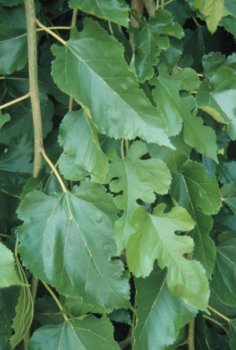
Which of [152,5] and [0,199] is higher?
[152,5]

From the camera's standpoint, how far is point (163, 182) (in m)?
0.68

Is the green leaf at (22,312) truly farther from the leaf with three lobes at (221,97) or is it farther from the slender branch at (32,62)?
the leaf with three lobes at (221,97)

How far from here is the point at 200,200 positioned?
764 mm

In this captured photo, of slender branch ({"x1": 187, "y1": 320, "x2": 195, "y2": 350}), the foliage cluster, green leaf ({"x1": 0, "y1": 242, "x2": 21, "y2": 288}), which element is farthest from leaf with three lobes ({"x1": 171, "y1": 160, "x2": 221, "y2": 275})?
green leaf ({"x1": 0, "y1": 242, "x2": 21, "y2": 288})

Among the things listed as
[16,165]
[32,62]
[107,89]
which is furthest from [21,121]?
[107,89]

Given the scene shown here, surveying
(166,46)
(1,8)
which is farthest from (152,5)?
(1,8)

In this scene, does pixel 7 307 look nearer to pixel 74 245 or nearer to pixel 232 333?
pixel 74 245

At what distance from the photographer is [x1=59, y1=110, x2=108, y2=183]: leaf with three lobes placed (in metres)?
0.67

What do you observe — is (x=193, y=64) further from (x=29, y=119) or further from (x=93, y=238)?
(x=93, y=238)

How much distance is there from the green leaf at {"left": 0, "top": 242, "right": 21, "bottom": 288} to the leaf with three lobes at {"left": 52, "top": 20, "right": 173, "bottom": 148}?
7.7 inches

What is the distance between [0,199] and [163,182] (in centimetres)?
31

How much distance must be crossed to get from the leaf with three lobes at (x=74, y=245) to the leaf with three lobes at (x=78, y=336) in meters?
0.11

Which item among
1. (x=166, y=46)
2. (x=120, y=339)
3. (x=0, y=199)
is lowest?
(x=120, y=339)

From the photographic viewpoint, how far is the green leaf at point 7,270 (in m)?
0.51
